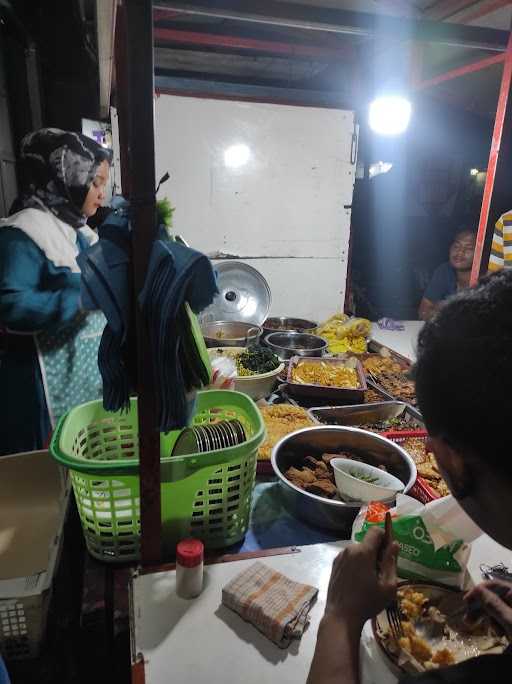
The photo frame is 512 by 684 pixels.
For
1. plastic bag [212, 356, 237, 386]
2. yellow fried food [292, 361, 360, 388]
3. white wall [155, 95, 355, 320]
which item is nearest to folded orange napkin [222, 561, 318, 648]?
plastic bag [212, 356, 237, 386]

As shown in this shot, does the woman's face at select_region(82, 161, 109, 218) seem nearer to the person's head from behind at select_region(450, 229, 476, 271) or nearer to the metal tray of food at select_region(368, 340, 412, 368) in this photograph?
the metal tray of food at select_region(368, 340, 412, 368)

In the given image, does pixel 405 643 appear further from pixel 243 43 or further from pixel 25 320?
pixel 243 43

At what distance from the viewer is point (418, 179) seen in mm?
9445

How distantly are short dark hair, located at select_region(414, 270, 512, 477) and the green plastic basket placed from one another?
714 mm

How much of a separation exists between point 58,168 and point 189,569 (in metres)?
1.84

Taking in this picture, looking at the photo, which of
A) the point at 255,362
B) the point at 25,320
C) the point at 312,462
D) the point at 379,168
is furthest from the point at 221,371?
the point at 379,168

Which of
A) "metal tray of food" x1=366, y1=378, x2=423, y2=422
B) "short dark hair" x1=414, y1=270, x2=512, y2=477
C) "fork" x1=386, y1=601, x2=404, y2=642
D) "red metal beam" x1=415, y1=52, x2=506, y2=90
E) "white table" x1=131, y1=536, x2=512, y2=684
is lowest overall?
"metal tray of food" x1=366, y1=378, x2=423, y2=422

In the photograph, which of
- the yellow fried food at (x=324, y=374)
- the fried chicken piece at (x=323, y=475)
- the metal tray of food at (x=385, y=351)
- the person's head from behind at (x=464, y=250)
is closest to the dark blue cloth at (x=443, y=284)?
the person's head from behind at (x=464, y=250)

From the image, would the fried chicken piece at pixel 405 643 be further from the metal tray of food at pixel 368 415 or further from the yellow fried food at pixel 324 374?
the yellow fried food at pixel 324 374

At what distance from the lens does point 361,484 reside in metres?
1.42

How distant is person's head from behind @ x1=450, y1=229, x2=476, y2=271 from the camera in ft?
14.7

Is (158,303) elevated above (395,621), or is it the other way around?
(158,303)

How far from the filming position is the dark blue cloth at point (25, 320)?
77.9 inches

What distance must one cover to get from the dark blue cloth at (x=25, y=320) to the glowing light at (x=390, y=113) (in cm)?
290
